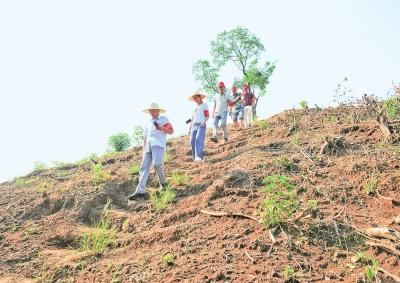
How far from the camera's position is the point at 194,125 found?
10414 millimetres

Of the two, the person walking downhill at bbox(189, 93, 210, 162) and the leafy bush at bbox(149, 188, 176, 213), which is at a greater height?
the person walking downhill at bbox(189, 93, 210, 162)

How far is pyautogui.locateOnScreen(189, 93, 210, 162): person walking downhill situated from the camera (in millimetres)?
10219

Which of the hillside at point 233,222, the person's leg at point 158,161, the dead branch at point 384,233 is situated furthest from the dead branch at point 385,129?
the person's leg at point 158,161

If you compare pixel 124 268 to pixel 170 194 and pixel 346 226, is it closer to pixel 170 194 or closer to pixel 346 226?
pixel 170 194

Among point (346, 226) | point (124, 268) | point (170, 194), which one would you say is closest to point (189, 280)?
point (124, 268)

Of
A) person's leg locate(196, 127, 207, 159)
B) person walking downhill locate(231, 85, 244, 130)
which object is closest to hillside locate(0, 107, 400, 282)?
person's leg locate(196, 127, 207, 159)

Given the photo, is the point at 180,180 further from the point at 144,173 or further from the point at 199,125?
the point at 199,125

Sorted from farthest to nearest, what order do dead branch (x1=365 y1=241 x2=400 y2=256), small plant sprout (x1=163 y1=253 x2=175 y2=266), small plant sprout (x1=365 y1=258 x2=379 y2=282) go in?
small plant sprout (x1=163 y1=253 x2=175 y2=266) → dead branch (x1=365 y1=241 x2=400 y2=256) → small plant sprout (x1=365 y1=258 x2=379 y2=282)

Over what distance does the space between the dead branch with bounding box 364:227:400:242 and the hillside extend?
1cm

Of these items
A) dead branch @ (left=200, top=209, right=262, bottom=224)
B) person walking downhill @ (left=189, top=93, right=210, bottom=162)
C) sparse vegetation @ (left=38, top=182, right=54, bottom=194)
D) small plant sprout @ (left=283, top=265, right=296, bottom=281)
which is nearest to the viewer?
small plant sprout @ (left=283, top=265, right=296, bottom=281)

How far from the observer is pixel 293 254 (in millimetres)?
5148

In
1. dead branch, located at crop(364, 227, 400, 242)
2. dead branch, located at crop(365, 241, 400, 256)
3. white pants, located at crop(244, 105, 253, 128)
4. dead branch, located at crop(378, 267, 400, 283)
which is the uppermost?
white pants, located at crop(244, 105, 253, 128)

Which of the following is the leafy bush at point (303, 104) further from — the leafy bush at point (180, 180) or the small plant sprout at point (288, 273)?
the small plant sprout at point (288, 273)

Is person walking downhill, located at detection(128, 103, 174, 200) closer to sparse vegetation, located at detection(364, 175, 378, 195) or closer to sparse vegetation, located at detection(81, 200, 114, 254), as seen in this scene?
sparse vegetation, located at detection(81, 200, 114, 254)
